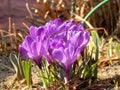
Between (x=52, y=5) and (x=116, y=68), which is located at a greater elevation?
(x=52, y=5)

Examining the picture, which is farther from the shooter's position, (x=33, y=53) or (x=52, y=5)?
(x=52, y=5)

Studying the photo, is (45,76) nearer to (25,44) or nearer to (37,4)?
(25,44)

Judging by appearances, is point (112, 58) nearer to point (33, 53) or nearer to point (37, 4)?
point (33, 53)

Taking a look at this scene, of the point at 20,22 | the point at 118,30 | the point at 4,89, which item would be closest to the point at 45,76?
the point at 4,89

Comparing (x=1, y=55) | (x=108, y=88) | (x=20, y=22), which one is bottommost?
(x=108, y=88)

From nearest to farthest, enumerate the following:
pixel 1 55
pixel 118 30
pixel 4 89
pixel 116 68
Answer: pixel 4 89 → pixel 116 68 → pixel 1 55 → pixel 118 30

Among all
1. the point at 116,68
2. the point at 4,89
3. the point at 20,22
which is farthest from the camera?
the point at 20,22
